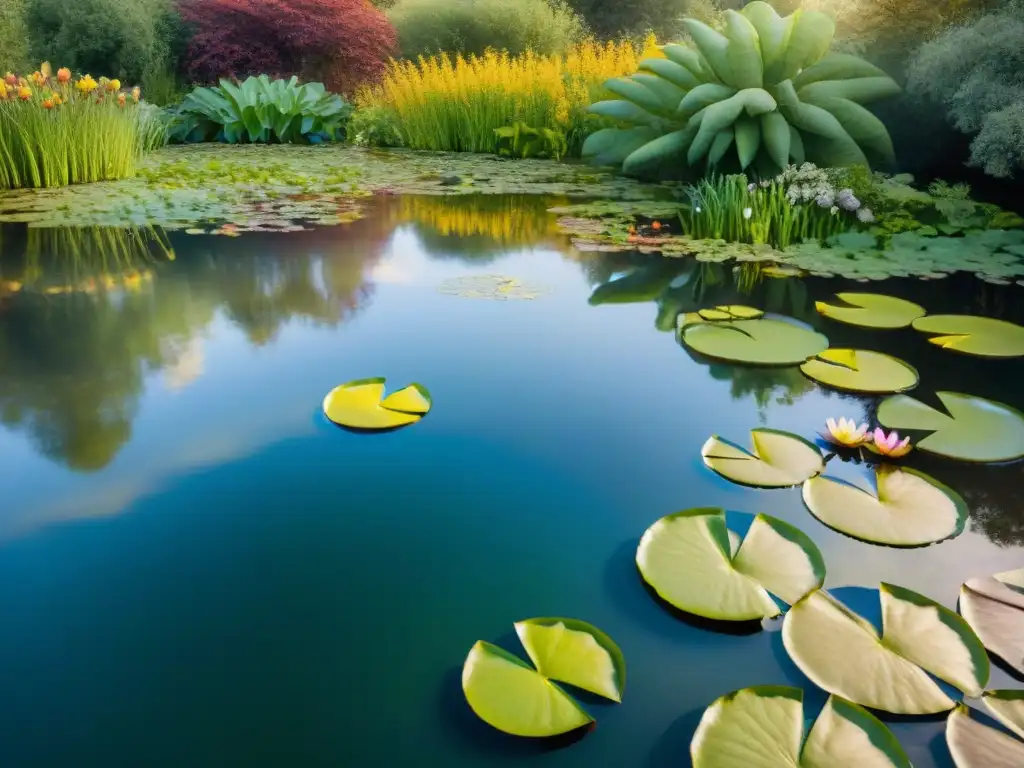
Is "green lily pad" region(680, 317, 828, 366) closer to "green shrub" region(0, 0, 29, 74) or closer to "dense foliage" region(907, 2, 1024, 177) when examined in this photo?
"dense foliage" region(907, 2, 1024, 177)

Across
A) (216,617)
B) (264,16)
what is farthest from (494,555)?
(264,16)

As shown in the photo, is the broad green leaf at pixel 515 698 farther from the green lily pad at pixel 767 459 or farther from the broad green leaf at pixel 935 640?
the green lily pad at pixel 767 459

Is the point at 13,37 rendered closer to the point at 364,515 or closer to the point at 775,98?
the point at 775,98

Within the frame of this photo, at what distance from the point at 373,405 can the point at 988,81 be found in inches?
131

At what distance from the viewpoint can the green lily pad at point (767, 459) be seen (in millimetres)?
1498

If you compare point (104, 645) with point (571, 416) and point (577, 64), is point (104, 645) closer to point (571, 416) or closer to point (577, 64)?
point (571, 416)

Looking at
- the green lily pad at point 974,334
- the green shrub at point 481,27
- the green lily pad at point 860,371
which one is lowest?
the green lily pad at point 860,371

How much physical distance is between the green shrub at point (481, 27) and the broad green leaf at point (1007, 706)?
1355 cm

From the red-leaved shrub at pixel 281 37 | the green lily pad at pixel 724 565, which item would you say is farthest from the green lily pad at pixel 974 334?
the red-leaved shrub at pixel 281 37

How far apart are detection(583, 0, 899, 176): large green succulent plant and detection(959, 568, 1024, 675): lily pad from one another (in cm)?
334

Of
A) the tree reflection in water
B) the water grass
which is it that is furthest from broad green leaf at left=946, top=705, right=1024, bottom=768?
the water grass

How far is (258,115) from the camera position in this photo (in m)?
8.81

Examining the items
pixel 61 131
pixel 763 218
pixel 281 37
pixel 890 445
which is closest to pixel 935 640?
pixel 890 445

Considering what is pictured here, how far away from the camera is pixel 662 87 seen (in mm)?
5062
